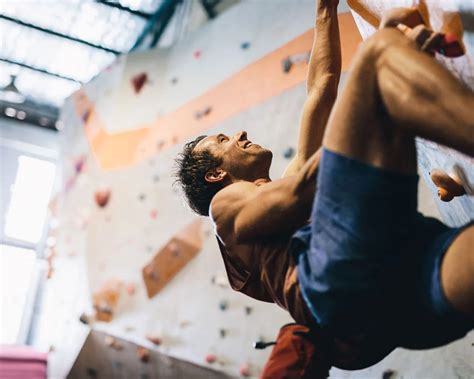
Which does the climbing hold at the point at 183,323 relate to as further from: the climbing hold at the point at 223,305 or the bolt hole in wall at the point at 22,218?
the bolt hole in wall at the point at 22,218

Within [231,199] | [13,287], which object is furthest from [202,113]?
[13,287]

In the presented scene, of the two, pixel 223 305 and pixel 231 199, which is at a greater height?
pixel 231 199

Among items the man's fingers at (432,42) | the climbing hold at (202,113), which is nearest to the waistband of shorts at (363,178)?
the man's fingers at (432,42)

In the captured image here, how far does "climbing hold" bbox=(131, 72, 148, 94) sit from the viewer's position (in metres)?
4.82

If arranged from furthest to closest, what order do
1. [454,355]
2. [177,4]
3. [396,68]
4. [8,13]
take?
[8,13] → [177,4] → [454,355] → [396,68]

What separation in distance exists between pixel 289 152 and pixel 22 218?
526 centimetres

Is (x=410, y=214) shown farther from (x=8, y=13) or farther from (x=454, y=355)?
(x=8, y=13)

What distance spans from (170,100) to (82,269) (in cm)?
146

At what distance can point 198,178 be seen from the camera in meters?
1.65

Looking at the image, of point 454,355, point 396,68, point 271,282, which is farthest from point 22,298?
point 396,68

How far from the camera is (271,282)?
1424mm

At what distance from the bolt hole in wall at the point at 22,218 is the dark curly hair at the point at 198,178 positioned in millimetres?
5988

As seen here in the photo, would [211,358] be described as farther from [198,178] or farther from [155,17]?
[155,17]

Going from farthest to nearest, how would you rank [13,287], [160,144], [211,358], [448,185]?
1. [13,287]
2. [160,144]
3. [211,358]
4. [448,185]
